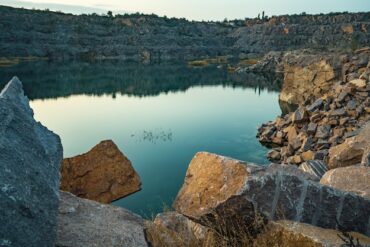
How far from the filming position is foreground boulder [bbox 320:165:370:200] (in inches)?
299

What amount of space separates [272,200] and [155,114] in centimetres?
2991

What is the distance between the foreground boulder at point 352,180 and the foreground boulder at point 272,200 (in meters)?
0.91

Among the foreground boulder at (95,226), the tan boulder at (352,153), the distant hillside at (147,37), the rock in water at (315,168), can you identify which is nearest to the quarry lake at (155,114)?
the foreground boulder at (95,226)

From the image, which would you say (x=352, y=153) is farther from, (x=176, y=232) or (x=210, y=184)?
(x=176, y=232)

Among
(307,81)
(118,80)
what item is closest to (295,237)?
(307,81)

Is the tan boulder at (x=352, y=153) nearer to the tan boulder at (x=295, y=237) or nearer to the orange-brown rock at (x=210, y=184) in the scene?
the orange-brown rock at (x=210, y=184)

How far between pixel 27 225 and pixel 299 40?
4853 inches

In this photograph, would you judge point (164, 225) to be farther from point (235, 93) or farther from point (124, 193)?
point (235, 93)

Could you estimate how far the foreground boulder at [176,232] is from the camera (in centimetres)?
609

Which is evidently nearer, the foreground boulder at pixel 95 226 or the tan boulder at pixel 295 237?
the tan boulder at pixel 295 237

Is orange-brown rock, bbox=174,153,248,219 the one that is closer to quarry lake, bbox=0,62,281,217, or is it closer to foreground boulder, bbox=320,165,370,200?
foreground boulder, bbox=320,165,370,200

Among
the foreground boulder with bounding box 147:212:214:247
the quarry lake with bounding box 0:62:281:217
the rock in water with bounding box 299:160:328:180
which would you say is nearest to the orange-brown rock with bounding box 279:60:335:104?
the quarry lake with bounding box 0:62:281:217

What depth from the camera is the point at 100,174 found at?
11250mm

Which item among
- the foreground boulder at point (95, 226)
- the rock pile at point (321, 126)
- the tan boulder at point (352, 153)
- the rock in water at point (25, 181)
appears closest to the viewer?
the rock in water at point (25, 181)
